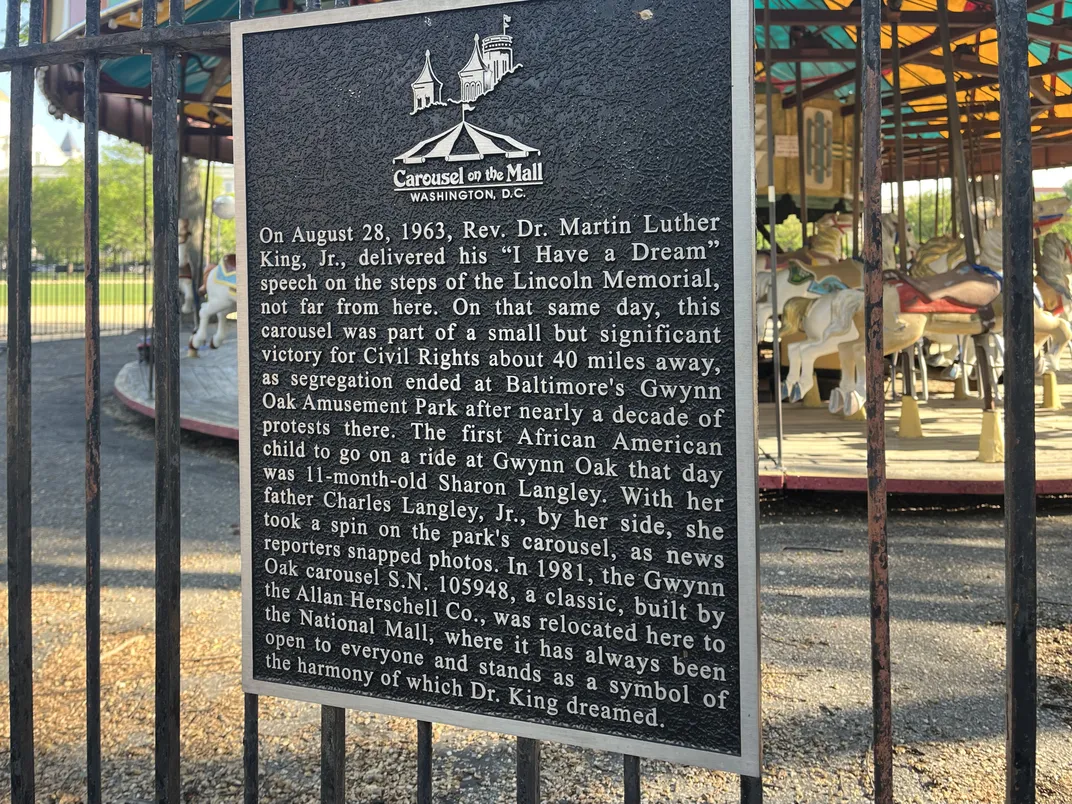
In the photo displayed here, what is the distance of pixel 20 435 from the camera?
2729 mm

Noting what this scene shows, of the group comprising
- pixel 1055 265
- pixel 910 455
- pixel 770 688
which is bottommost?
pixel 770 688

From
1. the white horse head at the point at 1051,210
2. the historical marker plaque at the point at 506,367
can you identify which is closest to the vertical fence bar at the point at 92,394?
the historical marker plaque at the point at 506,367

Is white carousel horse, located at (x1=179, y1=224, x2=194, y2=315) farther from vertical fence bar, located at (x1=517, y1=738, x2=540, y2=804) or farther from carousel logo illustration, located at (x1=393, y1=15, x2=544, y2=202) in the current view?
vertical fence bar, located at (x1=517, y1=738, x2=540, y2=804)

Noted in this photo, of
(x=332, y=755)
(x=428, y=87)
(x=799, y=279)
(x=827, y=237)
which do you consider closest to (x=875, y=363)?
(x=428, y=87)

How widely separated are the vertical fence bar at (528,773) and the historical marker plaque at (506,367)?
97 millimetres

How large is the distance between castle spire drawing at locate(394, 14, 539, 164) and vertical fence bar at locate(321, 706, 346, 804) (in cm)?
133

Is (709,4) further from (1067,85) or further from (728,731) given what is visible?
(1067,85)

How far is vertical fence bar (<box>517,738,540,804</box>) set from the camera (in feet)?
7.30

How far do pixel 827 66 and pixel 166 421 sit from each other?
17591mm

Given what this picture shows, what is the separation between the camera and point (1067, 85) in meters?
18.6

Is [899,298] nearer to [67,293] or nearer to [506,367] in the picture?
[506,367]

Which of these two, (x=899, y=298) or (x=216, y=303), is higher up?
(x=216, y=303)

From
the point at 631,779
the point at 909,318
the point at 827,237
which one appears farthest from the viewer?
the point at 827,237

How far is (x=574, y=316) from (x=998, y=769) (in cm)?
253
